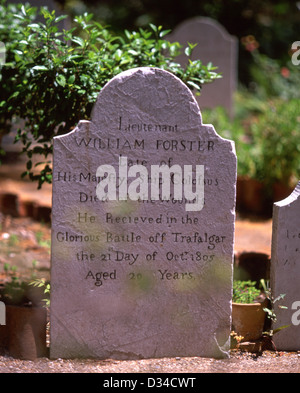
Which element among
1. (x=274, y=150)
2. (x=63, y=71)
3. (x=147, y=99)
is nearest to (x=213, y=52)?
(x=274, y=150)

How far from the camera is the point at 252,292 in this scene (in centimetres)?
396

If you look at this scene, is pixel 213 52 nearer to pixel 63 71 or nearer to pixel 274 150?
pixel 274 150

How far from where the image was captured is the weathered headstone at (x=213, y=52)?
9953mm

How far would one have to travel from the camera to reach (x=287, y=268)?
3.63m

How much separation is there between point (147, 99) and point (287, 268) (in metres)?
1.33

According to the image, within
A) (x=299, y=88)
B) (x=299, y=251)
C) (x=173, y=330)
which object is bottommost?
→ (x=173, y=330)

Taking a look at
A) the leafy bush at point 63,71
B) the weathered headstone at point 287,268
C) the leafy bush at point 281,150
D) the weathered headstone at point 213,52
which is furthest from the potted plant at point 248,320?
the weathered headstone at point 213,52

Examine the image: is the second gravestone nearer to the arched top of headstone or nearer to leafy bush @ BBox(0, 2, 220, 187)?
the arched top of headstone

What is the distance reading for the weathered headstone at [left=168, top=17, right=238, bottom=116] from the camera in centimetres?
995

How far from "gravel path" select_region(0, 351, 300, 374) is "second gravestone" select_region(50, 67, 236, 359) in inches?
2.3
